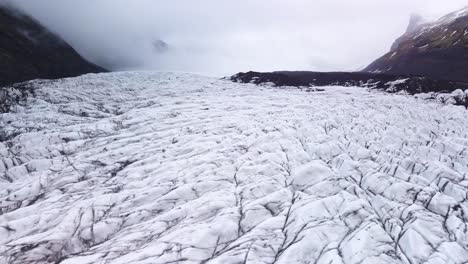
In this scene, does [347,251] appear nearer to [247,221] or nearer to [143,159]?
[247,221]

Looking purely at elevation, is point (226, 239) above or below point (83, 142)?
Answer: below

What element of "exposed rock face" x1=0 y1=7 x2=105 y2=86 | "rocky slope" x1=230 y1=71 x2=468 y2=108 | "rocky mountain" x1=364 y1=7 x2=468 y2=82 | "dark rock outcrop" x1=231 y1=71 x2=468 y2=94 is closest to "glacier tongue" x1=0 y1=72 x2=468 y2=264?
"rocky slope" x1=230 y1=71 x2=468 y2=108

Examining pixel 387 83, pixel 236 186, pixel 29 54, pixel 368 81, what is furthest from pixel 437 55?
pixel 29 54

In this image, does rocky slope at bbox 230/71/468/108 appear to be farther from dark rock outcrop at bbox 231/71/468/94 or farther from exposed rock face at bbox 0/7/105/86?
exposed rock face at bbox 0/7/105/86

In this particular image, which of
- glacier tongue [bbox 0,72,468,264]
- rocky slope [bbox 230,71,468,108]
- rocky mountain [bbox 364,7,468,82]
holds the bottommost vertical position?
glacier tongue [bbox 0,72,468,264]

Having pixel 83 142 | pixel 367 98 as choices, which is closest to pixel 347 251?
pixel 83 142
